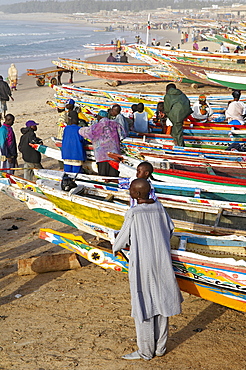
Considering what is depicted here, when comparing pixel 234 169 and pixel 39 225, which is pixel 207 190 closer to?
pixel 234 169

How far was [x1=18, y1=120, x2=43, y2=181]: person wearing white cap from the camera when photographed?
7.89 m

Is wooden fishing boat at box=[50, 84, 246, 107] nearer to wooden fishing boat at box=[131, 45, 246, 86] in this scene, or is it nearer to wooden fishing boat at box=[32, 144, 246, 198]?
wooden fishing boat at box=[131, 45, 246, 86]

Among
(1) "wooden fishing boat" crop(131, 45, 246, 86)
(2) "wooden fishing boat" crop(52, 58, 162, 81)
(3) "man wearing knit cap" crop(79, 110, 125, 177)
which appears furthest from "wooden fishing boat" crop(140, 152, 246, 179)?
(2) "wooden fishing boat" crop(52, 58, 162, 81)

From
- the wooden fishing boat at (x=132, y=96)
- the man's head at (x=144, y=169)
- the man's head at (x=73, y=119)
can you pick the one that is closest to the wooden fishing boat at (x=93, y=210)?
the man's head at (x=144, y=169)

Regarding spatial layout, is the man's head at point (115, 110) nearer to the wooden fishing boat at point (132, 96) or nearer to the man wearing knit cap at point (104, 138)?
the man wearing knit cap at point (104, 138)

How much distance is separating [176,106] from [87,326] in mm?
4800

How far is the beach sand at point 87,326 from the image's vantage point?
422 cm

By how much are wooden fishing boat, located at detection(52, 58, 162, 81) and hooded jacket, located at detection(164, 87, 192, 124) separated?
10638 mm

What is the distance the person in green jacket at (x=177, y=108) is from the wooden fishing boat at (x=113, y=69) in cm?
1063

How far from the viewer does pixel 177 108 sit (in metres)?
8.41

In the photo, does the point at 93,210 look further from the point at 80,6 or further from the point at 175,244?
the point at 80,6

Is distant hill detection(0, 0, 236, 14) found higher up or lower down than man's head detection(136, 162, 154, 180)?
higher up

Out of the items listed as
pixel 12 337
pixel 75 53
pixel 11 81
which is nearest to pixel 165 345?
pixel 12 337

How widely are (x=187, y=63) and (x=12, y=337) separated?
47.6 feet
